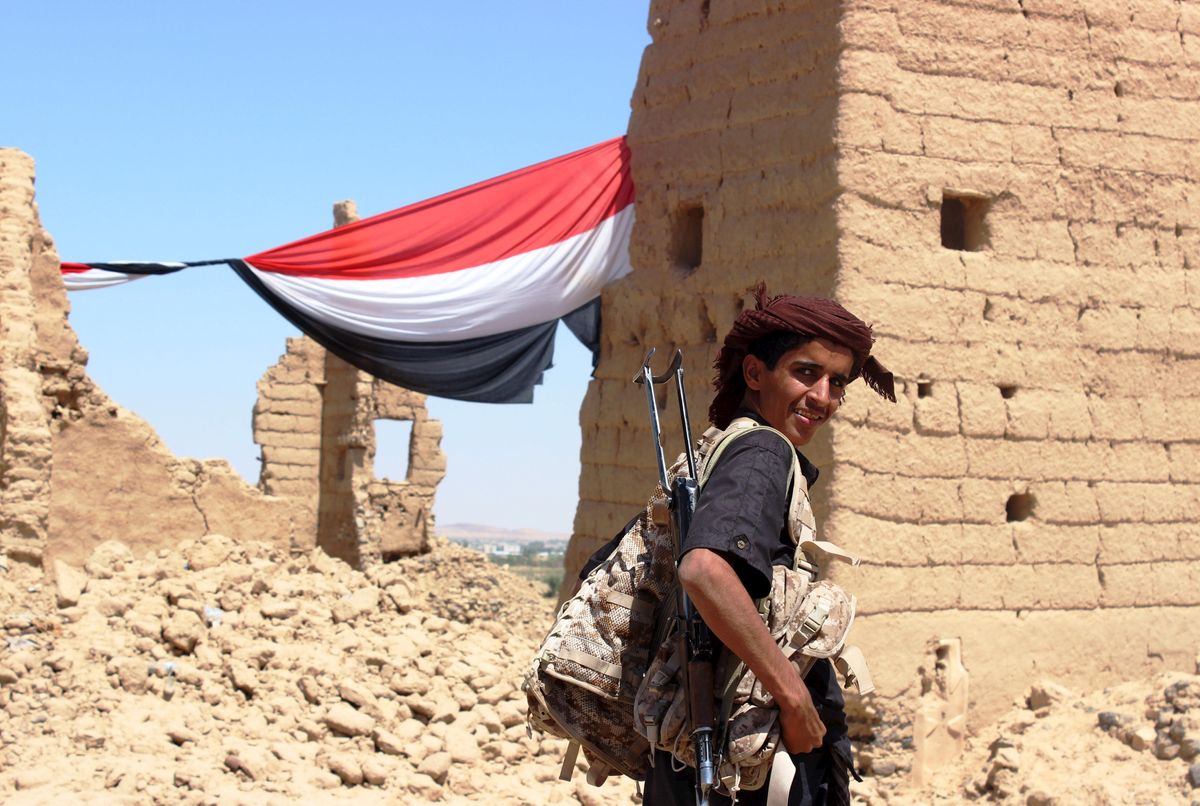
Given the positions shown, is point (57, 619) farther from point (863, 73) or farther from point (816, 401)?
point (816, 401)

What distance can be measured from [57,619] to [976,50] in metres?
5.64

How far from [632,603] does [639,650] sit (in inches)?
3.9

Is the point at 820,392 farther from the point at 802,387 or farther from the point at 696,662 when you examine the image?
the point at 696,662

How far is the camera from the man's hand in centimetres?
306

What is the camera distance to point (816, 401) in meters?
3.35

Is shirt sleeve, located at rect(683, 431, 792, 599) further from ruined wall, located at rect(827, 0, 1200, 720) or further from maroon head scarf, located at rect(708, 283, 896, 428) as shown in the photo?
ruined wall, located at rect(827, 0, 1200, 720)

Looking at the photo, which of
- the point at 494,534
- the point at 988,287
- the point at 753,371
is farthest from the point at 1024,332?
the point at 494,534

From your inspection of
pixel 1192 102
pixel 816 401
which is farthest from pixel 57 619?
pixel 1192 102

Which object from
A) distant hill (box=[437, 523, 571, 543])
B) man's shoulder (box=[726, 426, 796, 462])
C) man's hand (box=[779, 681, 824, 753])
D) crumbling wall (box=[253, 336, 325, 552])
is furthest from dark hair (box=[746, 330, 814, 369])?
distant hill (box=[437, 523, 571, 543])

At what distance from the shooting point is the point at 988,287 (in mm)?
8453

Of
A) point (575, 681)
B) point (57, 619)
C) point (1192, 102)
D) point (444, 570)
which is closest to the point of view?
point (575, 681)

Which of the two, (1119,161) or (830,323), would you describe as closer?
(830,323)

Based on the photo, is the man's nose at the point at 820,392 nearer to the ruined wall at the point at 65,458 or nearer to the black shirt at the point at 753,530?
the black shirt at the point at 753,530

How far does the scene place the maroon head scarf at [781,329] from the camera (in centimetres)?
333
